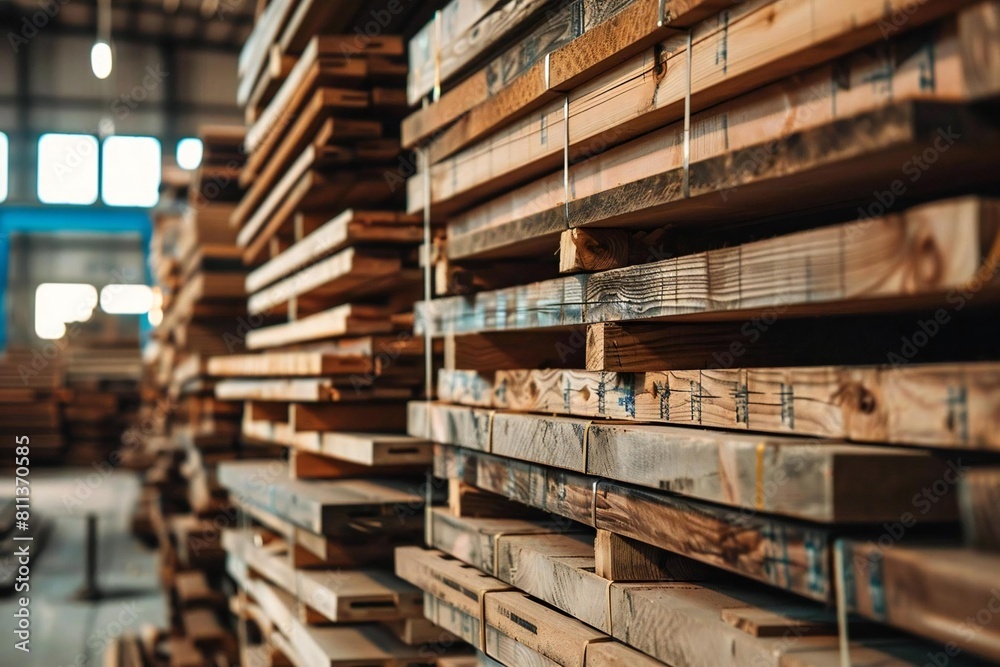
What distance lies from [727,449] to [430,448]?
2248 millimetres

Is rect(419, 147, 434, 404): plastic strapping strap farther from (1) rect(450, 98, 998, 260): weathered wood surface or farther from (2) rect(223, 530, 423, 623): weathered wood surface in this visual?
(2) rect(223, 530, 423, 623): weathered wood surface

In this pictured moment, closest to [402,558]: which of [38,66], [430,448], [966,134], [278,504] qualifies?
[430,448]

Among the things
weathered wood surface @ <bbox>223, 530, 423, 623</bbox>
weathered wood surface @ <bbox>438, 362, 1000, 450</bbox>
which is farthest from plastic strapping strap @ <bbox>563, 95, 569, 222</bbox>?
weathered wood surface @ <bbox>223, 530, 423, 623</bbox>

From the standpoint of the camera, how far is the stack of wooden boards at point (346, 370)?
4.11 meters

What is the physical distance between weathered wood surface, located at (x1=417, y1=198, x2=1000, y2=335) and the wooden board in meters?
0.25

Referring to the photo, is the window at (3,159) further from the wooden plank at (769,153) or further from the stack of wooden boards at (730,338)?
the wooden plank at (769,153)

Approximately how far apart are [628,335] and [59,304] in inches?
1039

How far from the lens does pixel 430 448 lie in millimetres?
4078

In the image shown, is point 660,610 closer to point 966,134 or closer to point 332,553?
point 966,134

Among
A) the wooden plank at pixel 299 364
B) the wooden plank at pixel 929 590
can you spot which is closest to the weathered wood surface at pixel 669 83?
the wooden plank at pixel 929 590

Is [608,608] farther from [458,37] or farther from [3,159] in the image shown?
[3,159]

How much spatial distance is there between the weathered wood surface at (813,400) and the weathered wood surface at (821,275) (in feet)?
0.41

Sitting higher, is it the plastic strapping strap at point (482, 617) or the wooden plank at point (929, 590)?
the wooden plank at point (929, 590)

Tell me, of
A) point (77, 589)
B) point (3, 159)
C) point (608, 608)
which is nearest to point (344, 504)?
point (608, 608)
